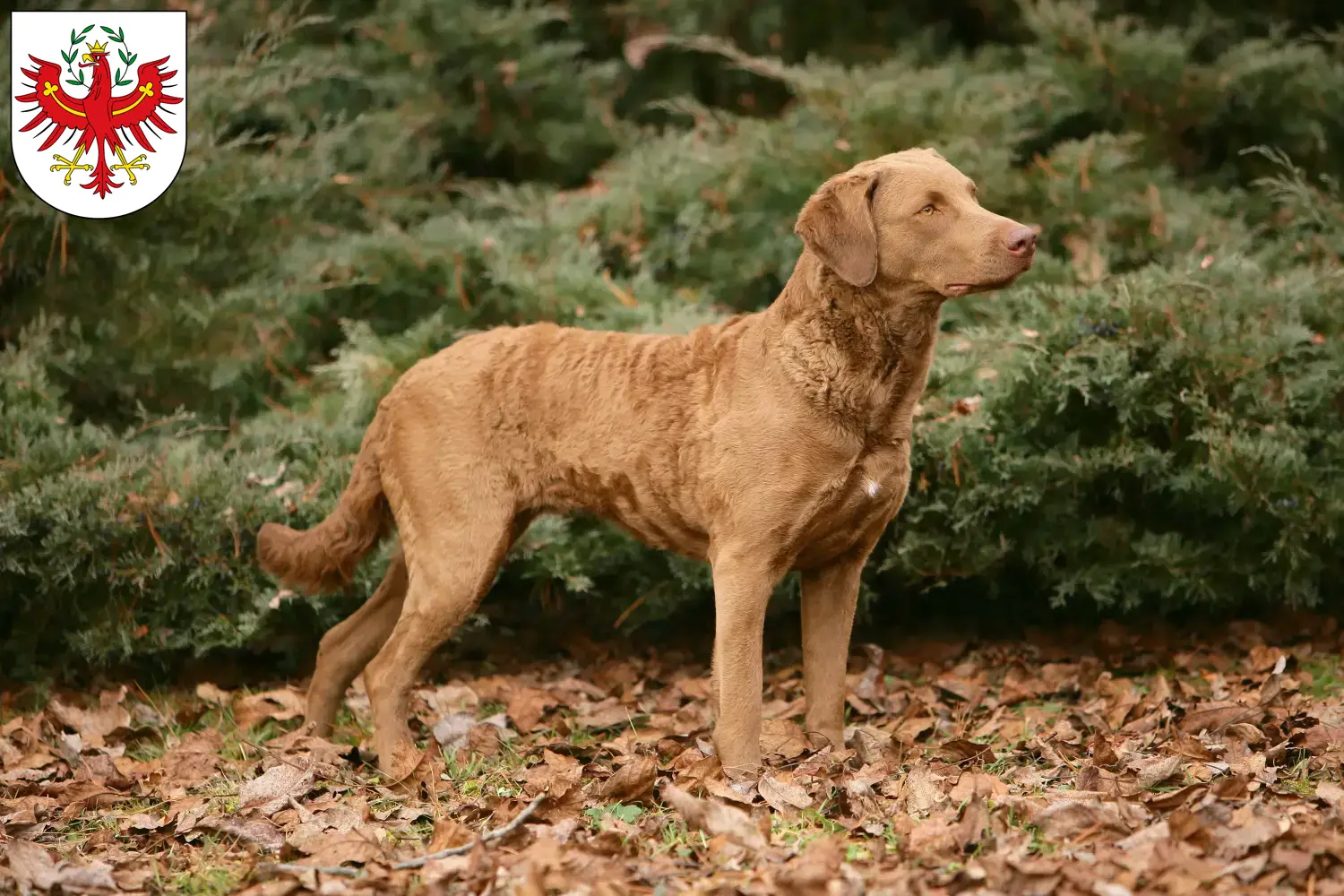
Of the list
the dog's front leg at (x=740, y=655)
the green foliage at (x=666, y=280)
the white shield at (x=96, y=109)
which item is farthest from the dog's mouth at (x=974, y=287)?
the white shield at (x=96, y=109)

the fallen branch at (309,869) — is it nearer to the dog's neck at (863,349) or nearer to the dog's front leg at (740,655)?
the dog's front leg at (740,655)

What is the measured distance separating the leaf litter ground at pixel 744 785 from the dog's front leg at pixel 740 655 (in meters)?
0.10

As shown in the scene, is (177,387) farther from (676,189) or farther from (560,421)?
(560,421)

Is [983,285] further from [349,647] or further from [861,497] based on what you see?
[349,647]

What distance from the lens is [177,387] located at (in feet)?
23.4

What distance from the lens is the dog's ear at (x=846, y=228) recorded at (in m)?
3.88

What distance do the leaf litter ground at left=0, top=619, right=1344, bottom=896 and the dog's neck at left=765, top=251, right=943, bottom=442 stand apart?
1.15m

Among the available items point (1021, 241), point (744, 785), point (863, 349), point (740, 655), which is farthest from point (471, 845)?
point (1021, 241)

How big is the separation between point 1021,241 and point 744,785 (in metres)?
1.82

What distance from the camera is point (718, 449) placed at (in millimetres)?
4098

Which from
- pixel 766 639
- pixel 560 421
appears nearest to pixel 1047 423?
pixel 766 639

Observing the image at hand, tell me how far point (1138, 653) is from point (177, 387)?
5.29 meters

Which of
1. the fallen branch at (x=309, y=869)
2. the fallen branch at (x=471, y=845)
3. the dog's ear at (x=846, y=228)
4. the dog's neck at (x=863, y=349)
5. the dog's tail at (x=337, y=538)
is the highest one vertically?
the dog's ear at (x=846, y=228)

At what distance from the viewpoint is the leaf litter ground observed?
3.00 metres
